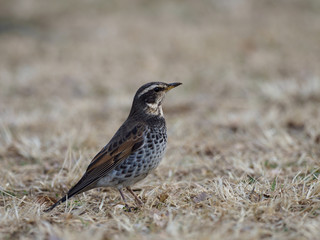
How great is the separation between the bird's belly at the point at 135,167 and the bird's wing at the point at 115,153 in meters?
0.06

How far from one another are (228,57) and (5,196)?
9.63 metres

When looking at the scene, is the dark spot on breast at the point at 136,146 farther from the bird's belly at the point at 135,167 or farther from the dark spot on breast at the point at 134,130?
the dark spot on breast at the point at 134,130

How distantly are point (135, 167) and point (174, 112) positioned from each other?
4.72 m

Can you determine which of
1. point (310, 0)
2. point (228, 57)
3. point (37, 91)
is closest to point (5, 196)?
point (37, 91)

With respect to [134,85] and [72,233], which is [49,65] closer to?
[134,85]

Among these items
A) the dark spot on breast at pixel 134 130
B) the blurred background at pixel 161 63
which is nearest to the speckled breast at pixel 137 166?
the dark spot on breast at pixel 134 130

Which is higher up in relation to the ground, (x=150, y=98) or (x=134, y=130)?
(x=150, y=98)

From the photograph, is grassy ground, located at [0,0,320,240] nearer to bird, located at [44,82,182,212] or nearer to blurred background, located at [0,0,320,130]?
blurred background, located at [0,0,320,130]

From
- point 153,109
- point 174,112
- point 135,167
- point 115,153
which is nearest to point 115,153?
point 115,153

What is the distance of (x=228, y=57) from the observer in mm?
13523

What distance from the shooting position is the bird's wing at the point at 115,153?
4.65 m

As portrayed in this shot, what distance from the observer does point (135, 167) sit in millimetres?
4691

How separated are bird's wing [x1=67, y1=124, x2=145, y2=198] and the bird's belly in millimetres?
56

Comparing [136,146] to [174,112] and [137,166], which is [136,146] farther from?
[174,112]
